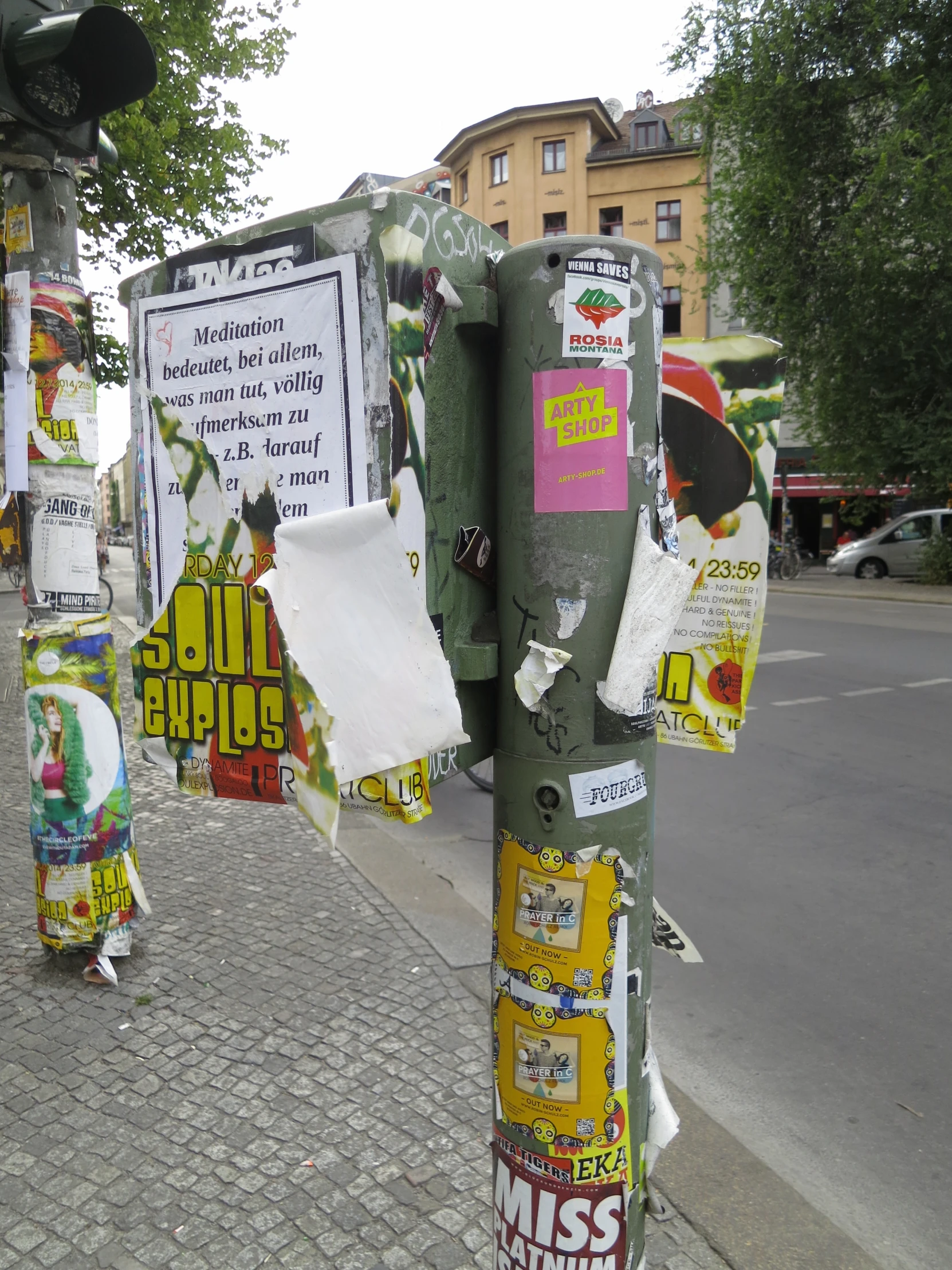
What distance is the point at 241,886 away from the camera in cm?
458

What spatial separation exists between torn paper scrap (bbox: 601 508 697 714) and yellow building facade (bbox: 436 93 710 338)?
40416 mm

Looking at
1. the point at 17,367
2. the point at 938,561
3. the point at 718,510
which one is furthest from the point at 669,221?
the point at 718,510

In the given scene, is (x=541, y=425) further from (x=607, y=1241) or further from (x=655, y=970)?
(x=655, y=970)

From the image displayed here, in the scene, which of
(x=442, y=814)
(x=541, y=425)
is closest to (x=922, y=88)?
(x=442, y=814)

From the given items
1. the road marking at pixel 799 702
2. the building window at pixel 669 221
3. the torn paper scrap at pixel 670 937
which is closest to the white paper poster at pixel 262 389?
the torn paper scrap at pixel 670 937

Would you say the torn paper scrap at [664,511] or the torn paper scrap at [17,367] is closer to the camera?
the torn paper scrap at [664,511]

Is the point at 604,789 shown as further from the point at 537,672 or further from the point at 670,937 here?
the point at 670,937

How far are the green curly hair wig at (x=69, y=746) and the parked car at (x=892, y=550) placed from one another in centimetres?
2163

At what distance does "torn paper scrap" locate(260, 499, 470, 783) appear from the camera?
1160 millimetres

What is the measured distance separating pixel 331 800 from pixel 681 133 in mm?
23937

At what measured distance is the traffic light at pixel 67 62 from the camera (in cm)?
268

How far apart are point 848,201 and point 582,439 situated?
20.9 m

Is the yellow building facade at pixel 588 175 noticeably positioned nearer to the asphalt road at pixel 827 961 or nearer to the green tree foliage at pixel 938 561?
the green tree foliage at pixel 938 561

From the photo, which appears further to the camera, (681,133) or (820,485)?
(820,485)
